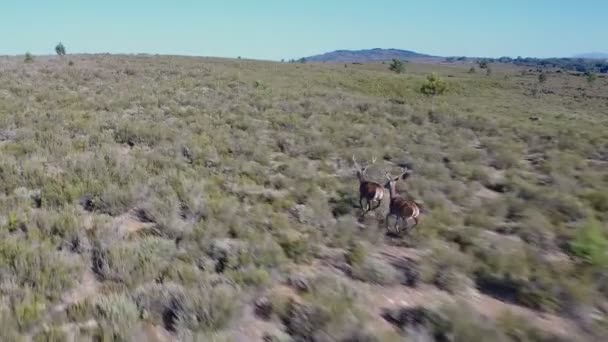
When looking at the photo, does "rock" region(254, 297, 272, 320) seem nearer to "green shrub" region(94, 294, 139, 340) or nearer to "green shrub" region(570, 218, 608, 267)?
"green shrub" region(94, 294, 139, 340)

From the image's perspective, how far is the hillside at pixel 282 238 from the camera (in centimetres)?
451

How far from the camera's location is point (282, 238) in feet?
22.2

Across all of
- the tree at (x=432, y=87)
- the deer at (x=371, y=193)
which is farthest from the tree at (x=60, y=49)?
the deer at (x=371, y=193)

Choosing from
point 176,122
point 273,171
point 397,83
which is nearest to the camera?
point 273,171

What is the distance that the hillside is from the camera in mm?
4508

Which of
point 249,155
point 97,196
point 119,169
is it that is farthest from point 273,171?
point 97,196

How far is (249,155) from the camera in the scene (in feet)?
39.3

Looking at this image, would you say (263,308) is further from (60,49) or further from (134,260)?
(60,49)

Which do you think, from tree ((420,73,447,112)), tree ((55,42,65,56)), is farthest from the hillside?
tree ((55,42,65,56))

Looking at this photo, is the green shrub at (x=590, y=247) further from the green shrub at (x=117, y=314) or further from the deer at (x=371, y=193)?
the green shrub at (x=117, y=314)

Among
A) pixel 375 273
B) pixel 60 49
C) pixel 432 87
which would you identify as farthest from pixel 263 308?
pixel 60 49

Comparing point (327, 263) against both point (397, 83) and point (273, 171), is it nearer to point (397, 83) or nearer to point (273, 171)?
point (273, 171)

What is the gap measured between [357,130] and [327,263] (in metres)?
10.7

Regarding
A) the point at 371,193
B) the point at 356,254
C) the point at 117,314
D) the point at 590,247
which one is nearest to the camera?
the point at 117,314
